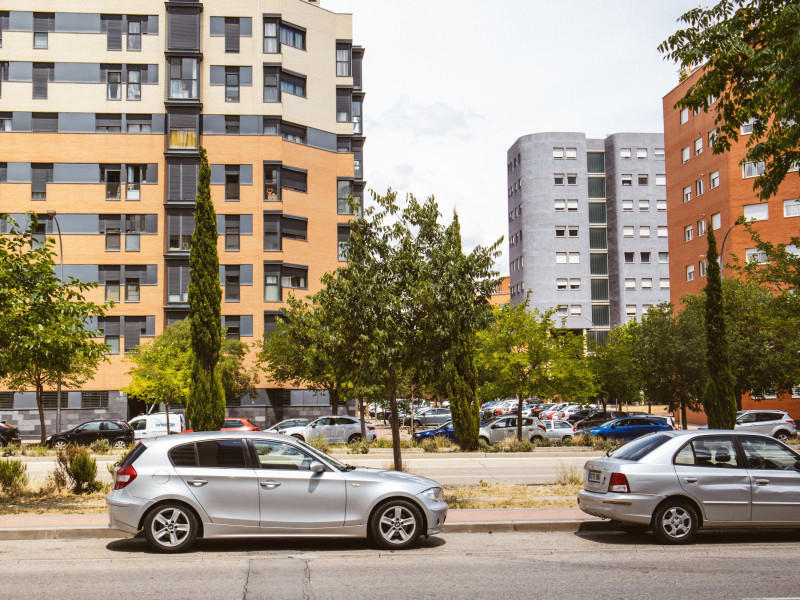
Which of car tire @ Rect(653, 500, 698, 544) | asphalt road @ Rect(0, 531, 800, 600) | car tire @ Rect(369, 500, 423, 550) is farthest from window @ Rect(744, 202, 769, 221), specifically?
car tire @ Rect(369, 500, 423, 550)

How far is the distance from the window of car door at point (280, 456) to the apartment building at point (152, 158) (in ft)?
126

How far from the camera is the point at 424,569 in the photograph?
8875 mm

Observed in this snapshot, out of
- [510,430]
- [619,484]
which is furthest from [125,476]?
[510,430]

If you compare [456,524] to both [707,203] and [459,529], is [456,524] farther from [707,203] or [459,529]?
[707,203]

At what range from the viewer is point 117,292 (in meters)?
48.5

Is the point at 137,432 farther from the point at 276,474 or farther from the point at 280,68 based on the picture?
the point at 276,474

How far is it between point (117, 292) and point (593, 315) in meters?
54.2

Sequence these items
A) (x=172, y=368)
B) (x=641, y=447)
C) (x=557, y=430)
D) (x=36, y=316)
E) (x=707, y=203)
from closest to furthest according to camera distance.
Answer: (x=641, y=447)
(x=36, y=316)
(x=172, y=368)
(x=557, y=430)
(x=707, y=203)

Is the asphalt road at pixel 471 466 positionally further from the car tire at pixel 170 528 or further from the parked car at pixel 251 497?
the car tire at pixel 170 528

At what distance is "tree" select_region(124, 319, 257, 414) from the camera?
35.8m

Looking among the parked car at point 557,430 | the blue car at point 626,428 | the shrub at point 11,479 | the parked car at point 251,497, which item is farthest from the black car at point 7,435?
the parked car at point 251,497

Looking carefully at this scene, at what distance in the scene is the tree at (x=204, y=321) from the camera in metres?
27.0

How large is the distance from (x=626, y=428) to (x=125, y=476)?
29732mm

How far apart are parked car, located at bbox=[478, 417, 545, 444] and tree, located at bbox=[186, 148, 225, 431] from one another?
43.7ft
